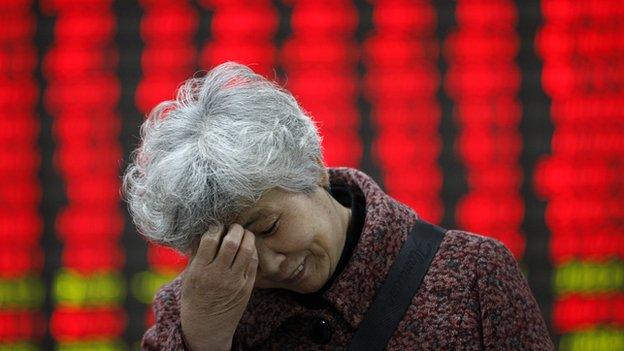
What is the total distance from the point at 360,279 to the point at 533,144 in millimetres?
1731

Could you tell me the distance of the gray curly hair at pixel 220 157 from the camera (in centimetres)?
122

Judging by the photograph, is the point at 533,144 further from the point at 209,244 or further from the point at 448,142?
the point at 209,244

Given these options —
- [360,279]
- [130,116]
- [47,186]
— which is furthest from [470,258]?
[47,186]

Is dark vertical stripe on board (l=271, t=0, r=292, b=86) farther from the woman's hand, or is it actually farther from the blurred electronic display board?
the woman's hand

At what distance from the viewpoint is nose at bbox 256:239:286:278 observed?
1258mm

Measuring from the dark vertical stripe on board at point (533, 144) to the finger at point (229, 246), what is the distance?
1.83 meters

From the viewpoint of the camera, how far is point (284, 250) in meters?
1.26

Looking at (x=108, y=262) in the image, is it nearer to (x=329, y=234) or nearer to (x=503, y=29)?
(x=503, y=29)

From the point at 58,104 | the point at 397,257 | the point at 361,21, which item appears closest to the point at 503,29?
the point at 361,21

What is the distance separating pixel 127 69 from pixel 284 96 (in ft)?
5.80

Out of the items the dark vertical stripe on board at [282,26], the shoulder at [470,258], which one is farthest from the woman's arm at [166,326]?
the dark vertical stripe on board at [282,26]

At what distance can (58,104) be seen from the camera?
117 inches

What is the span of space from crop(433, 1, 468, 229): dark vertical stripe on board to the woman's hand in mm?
1725

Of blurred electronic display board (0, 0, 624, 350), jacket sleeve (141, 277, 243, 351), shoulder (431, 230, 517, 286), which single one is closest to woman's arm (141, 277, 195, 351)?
jacket sleeve (141, 277, 243, 351)
